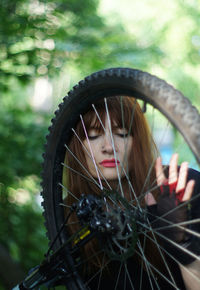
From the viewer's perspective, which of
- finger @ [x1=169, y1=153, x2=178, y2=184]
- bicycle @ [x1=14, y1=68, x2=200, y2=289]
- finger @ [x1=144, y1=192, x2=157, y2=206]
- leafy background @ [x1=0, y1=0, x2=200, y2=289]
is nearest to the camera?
bicycle @ [x1=14, y1=68, x2=200, y2=289]

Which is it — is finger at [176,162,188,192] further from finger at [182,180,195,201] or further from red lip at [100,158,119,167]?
red lip at [100,158,119,167]

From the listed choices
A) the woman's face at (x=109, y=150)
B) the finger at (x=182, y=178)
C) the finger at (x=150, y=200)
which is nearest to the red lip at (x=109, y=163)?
the woman's face at (x=109, y=150)

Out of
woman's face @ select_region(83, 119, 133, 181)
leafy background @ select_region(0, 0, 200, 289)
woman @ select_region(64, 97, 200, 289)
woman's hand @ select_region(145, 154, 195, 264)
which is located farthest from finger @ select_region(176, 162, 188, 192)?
leafy background @ select_region(0, 0, 200, 289)

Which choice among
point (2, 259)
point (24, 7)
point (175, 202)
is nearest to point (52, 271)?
point (175, 202)

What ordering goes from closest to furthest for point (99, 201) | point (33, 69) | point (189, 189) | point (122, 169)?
point (189, 189)
point (99, 201)
point (122, 169)
point (33, 69)

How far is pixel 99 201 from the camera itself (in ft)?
3.60

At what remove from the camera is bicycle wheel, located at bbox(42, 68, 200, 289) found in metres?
1.02

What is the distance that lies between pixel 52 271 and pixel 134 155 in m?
0.43

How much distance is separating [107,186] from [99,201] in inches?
7.1

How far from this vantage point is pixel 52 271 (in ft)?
4.02

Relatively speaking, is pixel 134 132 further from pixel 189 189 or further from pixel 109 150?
pixel 189 189

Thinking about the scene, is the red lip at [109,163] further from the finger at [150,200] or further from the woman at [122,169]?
the finger at [150,200]

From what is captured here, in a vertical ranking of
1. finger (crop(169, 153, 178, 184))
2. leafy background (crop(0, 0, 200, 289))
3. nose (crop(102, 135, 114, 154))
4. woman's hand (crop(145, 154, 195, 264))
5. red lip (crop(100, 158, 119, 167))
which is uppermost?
leafy background (crop(0, 0, 200, 289))

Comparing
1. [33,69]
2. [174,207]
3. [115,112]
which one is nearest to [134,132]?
[115,112]
